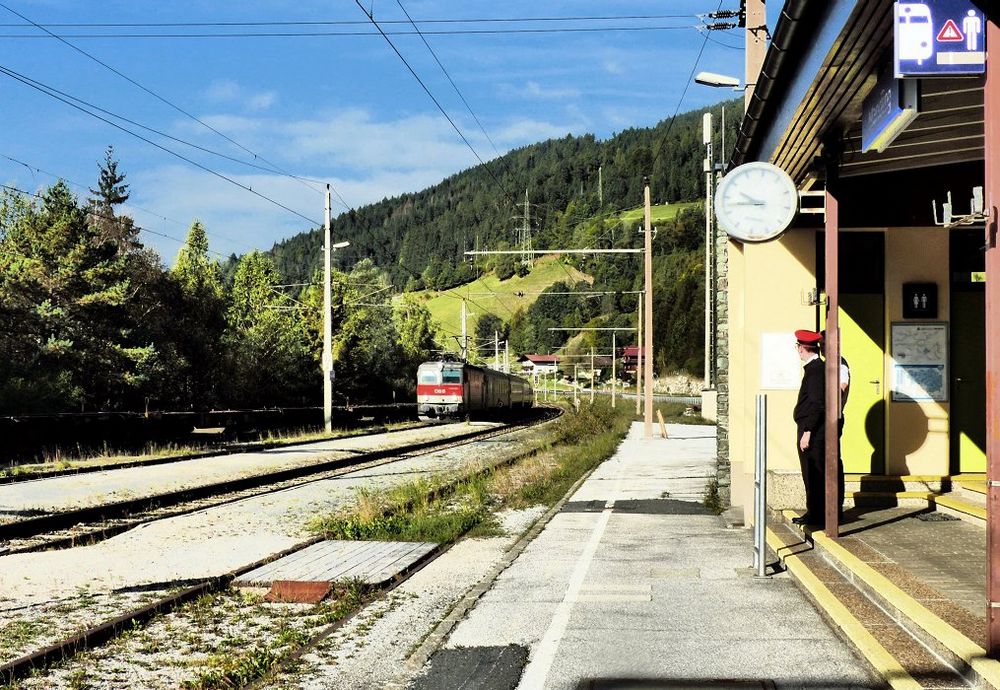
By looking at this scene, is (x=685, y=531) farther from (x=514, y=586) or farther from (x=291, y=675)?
(x=291, y=675)

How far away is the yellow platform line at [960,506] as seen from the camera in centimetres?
980

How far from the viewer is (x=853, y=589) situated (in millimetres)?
7754

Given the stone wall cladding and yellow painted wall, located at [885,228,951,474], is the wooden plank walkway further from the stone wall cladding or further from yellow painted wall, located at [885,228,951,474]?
yellow painted wall, located at [885,228,951,474]

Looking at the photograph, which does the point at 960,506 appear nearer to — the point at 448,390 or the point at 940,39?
the point at 940,39

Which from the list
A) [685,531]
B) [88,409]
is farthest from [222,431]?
[685,531]

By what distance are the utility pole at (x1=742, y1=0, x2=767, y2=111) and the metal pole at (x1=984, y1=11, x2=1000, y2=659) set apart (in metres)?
10.00

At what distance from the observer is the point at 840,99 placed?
8.39 metres

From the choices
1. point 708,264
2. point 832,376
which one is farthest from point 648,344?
point 832,376

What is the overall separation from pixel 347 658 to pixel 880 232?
781 cm

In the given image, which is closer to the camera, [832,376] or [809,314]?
[832,376]

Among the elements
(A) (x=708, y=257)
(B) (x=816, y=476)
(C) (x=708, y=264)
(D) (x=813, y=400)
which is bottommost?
(B) (x=816, y=476)

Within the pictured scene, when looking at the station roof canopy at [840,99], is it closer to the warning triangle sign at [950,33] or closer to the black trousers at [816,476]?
the warning triangle sign at [950,33]

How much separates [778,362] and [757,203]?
2.10 metres

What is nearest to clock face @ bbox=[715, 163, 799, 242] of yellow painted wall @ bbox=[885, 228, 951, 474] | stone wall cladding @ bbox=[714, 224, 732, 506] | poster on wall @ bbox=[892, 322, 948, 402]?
yellow painted wall @ bbox=[885, 228, 951, 474]
